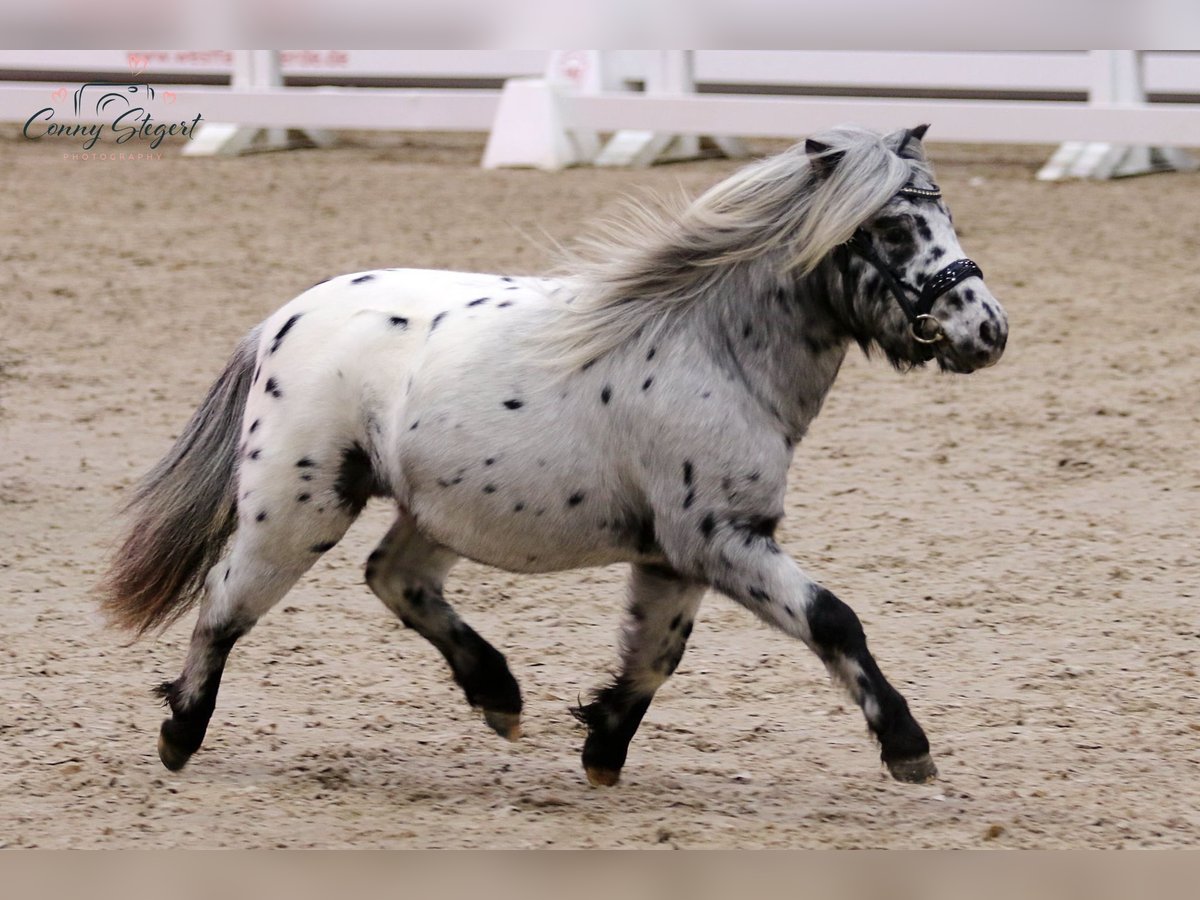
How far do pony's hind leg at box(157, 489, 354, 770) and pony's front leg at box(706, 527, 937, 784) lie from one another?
0.97m

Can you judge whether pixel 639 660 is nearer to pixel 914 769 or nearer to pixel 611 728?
pixel 611 728

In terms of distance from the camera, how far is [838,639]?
3.26 metres

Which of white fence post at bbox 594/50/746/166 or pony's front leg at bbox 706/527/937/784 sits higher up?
pony's front leg at bbox 706/527/937/784

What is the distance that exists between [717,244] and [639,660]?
915mm

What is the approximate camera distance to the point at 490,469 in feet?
11.6

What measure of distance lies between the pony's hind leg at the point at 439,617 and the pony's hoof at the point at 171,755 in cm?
57

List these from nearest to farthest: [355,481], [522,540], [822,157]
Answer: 1. [822,157]
2. [522,540]
3. [355,481]

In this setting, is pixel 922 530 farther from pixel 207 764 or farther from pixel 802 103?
pixel 802 103

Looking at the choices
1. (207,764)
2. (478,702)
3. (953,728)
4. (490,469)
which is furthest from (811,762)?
(207,764)

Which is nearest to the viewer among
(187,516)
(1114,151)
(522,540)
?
(522,540)

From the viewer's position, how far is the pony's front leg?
326 cm

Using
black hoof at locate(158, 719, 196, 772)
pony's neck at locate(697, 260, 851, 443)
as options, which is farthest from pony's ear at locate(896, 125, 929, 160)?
black hoof at locate(158, 719, 196, 772)

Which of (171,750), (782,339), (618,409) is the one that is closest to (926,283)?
(782,339)

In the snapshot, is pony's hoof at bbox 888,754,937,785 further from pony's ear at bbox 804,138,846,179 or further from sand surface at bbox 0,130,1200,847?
pony's ear at bbox 804,138,846,179
